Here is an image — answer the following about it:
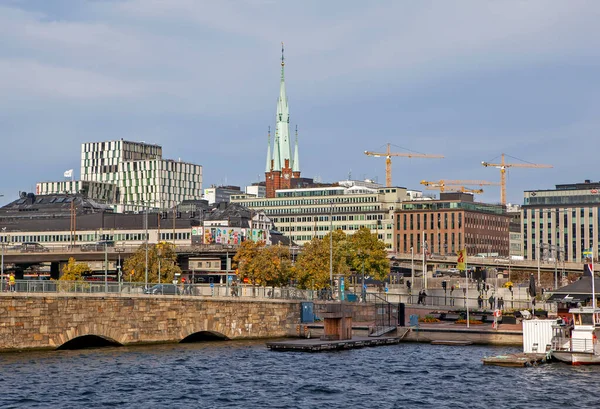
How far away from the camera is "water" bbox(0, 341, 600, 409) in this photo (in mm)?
60156

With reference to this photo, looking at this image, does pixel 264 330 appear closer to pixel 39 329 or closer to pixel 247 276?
pixel 39 329

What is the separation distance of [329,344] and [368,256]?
78.8 metres

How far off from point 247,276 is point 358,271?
29436 millimetres

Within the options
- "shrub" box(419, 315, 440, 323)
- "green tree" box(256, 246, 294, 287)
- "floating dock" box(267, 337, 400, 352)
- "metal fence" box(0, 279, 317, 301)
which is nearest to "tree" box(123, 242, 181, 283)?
"green tree" box(256, 246, 294, 287)

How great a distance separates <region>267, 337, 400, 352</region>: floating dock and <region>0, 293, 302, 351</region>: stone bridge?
783 centimetres

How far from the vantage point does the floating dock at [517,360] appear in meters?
75.1

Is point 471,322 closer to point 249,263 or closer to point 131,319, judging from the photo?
point 131,319

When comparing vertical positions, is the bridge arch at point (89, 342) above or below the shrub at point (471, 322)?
below

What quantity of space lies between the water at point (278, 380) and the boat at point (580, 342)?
41.2 inches

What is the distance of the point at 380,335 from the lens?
9638 cm

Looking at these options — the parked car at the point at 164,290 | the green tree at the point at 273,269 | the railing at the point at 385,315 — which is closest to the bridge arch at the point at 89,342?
the parked car at the point at 164,290

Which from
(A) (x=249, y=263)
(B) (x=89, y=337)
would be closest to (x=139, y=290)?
(B) (x=89, y=337)

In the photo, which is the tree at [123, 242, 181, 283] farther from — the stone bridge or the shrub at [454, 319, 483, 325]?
the shrub at [454, 319, 483, 325]

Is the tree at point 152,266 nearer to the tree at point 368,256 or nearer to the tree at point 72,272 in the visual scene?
the tree at point 72,272
